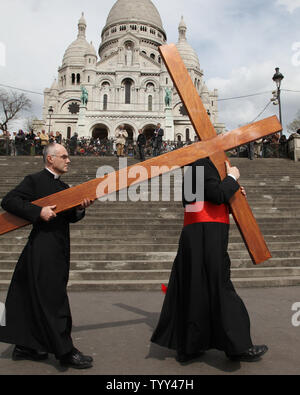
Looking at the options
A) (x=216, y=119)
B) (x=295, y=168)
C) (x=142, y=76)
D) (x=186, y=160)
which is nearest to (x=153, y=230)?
(x=186, y=160)

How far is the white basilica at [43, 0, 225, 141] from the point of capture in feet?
180

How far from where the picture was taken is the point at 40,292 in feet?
9.06

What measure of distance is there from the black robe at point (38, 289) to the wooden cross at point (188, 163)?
0.15 m

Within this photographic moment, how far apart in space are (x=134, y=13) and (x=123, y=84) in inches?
1036

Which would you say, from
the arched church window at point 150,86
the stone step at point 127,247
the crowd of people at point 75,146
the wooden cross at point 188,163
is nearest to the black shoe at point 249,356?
the wooden cross at point 188,163

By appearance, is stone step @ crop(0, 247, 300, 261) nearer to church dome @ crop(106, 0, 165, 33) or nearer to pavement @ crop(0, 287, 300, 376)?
pavement @ crop(0, 287, 300, 376)

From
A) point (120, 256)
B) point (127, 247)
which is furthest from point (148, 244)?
point (120, 256)

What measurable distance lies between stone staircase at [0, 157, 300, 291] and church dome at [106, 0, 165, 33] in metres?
78.2

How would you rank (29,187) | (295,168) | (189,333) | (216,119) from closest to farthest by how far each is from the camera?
(189,333) → (29,187) → (295,168) → (216,119)

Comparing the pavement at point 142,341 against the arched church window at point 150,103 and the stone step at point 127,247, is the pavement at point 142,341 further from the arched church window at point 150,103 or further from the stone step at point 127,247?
the arched church window at point 150,103

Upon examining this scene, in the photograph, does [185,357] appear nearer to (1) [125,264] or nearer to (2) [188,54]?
(1) [125,264]
